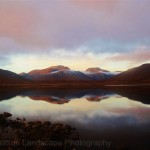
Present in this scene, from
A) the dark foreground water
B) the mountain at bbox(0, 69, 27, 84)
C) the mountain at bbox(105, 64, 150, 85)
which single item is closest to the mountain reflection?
the dark foreground water

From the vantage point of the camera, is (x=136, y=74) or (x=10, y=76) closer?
(x=10, y=76)

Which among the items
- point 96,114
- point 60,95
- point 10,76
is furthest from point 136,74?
point 10,76

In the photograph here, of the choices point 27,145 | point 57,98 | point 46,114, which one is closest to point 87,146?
point 27,145

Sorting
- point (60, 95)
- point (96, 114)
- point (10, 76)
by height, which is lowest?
point (96, 114)

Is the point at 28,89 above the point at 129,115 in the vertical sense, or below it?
above

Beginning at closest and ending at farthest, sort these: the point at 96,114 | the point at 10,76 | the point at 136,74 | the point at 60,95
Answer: the point at 96,114 → the point at 10,76 → the point at 60,95 → the point at 136,74

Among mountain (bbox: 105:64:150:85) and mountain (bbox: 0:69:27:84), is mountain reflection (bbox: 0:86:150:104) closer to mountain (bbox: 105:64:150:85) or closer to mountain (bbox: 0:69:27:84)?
mountain (bbox: 105:64:150:85)

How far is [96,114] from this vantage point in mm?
10953

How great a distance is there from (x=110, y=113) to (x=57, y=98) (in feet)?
10.4

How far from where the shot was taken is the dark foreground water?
7.90 metres

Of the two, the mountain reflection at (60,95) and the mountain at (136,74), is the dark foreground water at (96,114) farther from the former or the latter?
the mountain at (136,74)

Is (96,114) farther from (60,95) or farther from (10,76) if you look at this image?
(10,76)

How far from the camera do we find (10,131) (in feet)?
24.0

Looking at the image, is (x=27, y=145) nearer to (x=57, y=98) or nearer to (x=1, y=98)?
(x=57, y=98)
